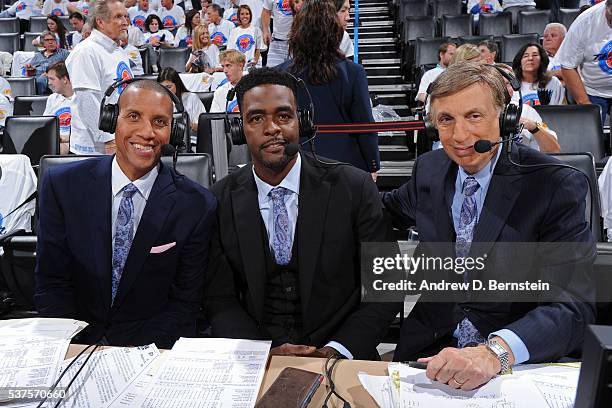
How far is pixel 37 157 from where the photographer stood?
3729 millimetres

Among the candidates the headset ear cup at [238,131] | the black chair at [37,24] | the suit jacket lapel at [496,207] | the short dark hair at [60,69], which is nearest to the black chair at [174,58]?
the short dark hair at [60,69]

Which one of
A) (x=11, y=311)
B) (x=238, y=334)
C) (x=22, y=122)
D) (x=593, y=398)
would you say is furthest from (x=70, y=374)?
(x=22, y=122)

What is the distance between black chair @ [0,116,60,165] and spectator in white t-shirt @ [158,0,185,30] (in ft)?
19.0

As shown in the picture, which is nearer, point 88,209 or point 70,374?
point 70,374

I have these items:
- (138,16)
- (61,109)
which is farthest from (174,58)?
(61,109)

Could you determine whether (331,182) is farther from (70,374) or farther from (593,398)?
(593,398)

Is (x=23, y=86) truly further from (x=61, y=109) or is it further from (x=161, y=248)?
(x=161, y=248)

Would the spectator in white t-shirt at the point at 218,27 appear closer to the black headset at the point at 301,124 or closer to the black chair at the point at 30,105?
the black chair at the point at 30,105

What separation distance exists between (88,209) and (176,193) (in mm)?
254

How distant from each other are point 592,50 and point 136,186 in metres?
3.58

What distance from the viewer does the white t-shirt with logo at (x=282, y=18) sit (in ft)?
17.6

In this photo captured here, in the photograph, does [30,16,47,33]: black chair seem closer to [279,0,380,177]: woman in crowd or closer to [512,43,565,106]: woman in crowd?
[512,43,565,106]: woman in crowd

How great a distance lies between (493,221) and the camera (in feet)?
5.00

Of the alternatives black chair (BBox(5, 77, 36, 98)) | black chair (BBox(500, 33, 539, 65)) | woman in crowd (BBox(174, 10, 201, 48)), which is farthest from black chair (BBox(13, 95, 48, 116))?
black chair (BBox(500, 33, 539, 65))
